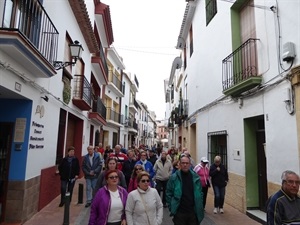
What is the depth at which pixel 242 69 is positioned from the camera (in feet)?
24.7

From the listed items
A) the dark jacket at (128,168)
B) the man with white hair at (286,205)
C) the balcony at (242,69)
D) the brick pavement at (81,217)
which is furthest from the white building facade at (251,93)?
the dark jacket at (128,168)

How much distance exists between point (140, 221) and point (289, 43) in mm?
4483

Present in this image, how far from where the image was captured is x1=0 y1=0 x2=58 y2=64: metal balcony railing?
189 inches

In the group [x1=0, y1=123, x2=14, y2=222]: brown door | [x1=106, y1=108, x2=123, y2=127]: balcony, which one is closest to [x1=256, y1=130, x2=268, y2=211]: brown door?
[x1=0, y1=123, x2=14, y2=222]: brown door

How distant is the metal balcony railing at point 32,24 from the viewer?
15.7ft

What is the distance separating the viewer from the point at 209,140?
420 inches

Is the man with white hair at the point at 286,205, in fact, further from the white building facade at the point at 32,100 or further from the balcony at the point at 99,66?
the balcony at the point at 99,66

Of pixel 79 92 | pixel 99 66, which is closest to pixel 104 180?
pixel 79 92

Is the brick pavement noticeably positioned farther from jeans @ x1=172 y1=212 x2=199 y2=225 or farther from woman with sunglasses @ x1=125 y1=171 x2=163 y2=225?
woman with sunglasses @ x1=125 y1=171 x2=163 y2=225

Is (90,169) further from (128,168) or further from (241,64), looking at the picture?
(241,64)

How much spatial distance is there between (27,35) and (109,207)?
13.5 feet

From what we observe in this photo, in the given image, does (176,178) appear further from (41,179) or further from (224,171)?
(41,179)

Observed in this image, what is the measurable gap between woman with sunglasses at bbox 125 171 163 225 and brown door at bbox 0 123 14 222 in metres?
3.63

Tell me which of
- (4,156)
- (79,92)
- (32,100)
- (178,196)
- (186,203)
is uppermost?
(79,92)
